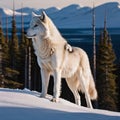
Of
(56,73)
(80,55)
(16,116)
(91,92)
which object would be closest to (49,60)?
(56,73)

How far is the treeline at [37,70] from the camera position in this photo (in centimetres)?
4094

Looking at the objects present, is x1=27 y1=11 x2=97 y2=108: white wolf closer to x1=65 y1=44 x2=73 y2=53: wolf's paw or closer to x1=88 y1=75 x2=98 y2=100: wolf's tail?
x1=65 y1=44 x2=73 y2=53: wolf's paw

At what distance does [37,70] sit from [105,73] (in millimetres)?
7944

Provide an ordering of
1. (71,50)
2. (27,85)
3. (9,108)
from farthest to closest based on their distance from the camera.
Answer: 1. (27,85)
2. (71,50)
3. (9,108)

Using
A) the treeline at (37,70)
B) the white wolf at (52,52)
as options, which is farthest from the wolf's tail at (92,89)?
the treeline at (37,70)

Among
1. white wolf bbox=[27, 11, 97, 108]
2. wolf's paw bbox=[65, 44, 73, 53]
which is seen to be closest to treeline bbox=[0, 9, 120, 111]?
white wolf bbox=[27, 11, 97, 108]

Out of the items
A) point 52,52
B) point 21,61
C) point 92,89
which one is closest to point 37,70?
point 21,61

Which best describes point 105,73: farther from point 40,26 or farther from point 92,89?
point 40,26

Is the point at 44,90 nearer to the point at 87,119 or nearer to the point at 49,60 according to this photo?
the point at 49,60

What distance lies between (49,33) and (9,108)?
3.19 m

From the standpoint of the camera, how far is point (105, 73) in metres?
42.5

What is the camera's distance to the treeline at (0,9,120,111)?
40938 mm

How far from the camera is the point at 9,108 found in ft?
26.1

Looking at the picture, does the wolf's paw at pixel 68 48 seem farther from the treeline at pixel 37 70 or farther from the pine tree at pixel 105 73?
the pine tree at pixel 105 73
